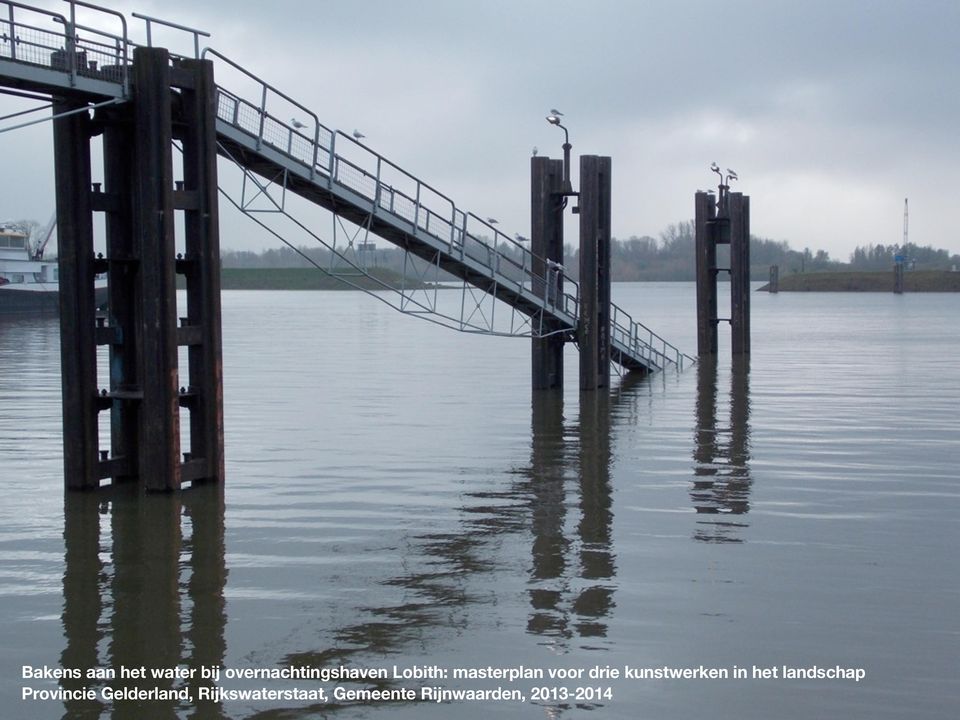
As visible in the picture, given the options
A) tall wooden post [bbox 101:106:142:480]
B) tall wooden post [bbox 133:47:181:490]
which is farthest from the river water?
tall wooden post [bbox 133:47:181:490]

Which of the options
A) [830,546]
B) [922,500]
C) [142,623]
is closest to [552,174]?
[922,500]

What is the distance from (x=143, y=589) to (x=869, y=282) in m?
178

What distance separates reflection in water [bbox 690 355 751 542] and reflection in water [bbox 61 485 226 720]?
5104 mm

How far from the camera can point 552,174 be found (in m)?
27.4

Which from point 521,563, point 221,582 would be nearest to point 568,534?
point 521,563

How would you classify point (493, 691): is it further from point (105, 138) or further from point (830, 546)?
point (105, 138)

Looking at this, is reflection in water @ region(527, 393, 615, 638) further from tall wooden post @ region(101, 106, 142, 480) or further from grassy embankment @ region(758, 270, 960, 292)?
grassy embankment @ region(758, 270, 960, 292)

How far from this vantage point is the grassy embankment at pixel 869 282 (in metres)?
173

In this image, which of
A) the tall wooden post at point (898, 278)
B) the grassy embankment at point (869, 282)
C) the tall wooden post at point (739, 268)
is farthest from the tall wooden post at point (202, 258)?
the grassy embankment at point (869, 282)

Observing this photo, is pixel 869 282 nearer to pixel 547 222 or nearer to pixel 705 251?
pixel 705 251

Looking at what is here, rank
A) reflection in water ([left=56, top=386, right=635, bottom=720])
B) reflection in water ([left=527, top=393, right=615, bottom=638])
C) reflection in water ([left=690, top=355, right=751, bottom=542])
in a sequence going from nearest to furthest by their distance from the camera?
reflection in water ([left=56, top=386, right=635, bottom=720]) → reflection in water ([left=527, top=393, right=615, bottom=638]) → reflection in water ([left=690, top=355, right=751, bottom=542])

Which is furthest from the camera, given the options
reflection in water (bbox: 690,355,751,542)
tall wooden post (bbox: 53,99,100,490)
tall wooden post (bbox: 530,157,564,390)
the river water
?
tall wooden post (bbox: 530,157,564,390)

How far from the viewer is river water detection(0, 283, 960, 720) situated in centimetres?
852

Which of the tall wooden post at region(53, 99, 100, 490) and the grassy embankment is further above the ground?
the grassy embankment
